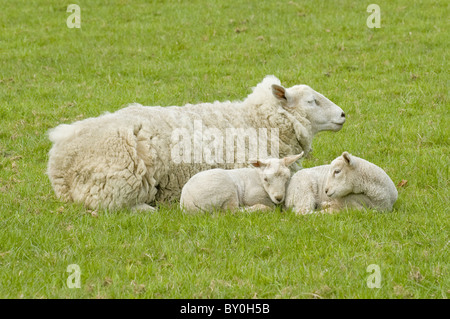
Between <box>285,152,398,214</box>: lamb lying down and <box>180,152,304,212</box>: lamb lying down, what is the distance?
207mm

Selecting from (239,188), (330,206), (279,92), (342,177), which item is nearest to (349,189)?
(342,177)

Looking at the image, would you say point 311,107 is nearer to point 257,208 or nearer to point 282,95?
point 282,95

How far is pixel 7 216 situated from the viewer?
7207 mm

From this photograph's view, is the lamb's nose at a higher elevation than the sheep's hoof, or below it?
higher

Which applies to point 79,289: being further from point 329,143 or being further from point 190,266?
point 329,143

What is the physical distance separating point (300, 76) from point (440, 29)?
438 cm

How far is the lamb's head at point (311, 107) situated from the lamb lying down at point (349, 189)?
1.72 metres

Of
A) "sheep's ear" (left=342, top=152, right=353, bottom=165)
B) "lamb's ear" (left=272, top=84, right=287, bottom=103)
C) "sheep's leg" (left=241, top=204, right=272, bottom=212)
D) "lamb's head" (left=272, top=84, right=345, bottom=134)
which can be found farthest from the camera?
"lamb's head" (left=272, top=84, right=345, bottom=134)

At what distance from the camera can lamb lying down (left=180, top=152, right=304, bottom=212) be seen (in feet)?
23.3

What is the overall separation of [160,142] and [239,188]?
44.5 inches

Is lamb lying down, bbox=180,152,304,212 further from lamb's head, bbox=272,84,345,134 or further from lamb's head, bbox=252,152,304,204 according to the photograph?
lamb's head, bbox=272,84,345,134

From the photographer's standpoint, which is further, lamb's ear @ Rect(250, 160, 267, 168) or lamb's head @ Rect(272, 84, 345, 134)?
lamb's head @ Rect(272, 84, 345, 134)

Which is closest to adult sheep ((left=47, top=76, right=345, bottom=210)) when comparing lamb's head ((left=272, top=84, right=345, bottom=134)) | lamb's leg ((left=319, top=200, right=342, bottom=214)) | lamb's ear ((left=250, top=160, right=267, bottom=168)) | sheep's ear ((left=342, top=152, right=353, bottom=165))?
lamb's head ((left=272, top=84, right=345, bottom=134))
